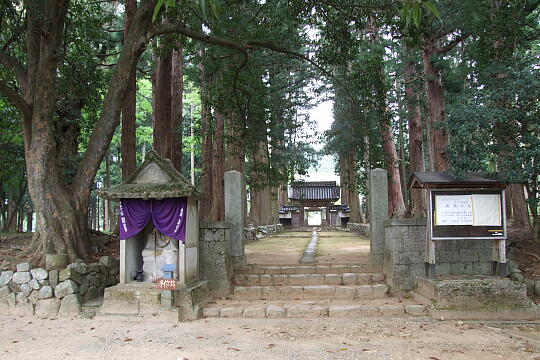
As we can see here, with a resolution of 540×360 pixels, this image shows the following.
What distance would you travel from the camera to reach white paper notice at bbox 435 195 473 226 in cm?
810

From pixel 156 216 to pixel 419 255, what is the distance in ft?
18.2

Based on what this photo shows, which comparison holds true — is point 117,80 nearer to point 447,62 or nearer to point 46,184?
point 46,184

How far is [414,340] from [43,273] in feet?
22.6

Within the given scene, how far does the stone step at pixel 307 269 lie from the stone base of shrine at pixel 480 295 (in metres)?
2.21

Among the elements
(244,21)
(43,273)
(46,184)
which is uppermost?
(244,21)

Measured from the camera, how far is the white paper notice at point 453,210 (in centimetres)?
810

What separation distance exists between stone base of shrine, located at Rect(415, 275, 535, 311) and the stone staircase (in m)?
0.47

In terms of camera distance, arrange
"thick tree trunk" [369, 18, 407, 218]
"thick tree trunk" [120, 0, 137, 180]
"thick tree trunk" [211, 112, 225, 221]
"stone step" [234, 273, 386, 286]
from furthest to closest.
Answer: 1. "thick tree trunk" [369, 18, 407, 218]
2. "thick tree trunk" [211, 112, 225, 221]
3. "thick tree trunk" [120, 0, 137, 180]
4. "stone step" [234, 273, 386, 286]

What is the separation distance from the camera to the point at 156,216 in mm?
8078

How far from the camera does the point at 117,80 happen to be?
928 cm

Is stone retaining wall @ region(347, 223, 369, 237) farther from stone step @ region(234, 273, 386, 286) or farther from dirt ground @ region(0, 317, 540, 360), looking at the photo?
dirt ground @ region(0, 317, 540, 360)

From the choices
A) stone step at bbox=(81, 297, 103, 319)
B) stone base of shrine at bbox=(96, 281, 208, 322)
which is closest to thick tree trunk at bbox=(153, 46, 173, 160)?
stone step at bbox=(81, 297, 103, 319)

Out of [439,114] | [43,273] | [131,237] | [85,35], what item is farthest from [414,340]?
[85,35]

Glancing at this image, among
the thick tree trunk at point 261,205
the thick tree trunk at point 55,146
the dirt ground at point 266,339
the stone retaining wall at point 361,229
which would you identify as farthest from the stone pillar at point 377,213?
the thick tree trunk at point 261,205
